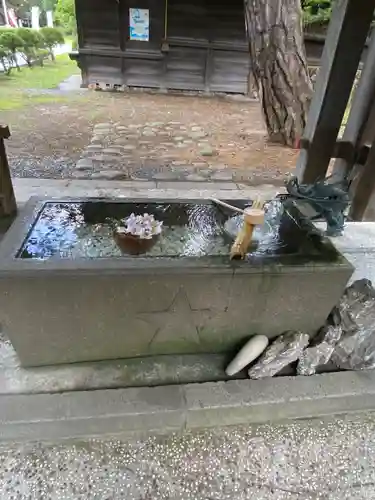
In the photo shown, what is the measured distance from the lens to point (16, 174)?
4125 mm

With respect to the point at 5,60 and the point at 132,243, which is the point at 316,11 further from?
the point at 5,60

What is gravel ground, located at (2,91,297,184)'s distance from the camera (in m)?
4.51

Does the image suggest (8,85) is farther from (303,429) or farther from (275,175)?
(303,429)

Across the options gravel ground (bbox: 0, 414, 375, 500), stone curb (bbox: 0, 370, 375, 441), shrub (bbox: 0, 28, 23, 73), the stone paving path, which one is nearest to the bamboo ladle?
stone curb (bbox: 0, 370, 375, 441)

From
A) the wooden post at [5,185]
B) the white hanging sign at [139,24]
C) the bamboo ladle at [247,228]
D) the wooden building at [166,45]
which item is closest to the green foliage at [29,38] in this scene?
the wooden building at [166,45]

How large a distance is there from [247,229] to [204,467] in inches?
38.0

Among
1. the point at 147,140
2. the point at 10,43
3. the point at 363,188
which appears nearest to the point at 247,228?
the point at 363,188

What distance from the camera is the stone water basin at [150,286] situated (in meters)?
1.38

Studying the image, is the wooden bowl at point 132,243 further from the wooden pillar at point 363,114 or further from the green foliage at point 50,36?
the green foliage at point 50,36

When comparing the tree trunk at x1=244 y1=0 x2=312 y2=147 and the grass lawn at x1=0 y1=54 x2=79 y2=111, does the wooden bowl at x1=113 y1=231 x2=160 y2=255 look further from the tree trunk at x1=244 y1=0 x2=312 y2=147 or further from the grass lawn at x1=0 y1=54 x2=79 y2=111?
the grass lawn at x1=0 y1=54 x2=79 y2=111

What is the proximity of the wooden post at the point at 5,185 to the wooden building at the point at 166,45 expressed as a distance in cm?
792

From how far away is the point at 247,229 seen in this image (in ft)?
4.80

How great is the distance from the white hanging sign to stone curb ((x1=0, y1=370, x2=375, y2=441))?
996 centimetres

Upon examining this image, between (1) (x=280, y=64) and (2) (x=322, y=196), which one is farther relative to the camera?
(1) (x=280, y=64)
